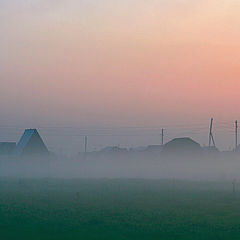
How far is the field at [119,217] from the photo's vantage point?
764 inches

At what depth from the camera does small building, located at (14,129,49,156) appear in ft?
284

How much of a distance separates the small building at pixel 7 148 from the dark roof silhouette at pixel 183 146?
2914 centimetres

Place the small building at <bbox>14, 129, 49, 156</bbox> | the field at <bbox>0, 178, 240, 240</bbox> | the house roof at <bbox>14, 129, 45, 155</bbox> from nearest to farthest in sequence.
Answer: the field at <bbox>0, 178, 240, 240</bbox>, the small building at <bbox>14, 129, 49, 156</bbox>, the house roof at <bbox>14, 129, 45, 155</bbox>

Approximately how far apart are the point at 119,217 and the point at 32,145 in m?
65.0

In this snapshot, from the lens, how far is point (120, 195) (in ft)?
118

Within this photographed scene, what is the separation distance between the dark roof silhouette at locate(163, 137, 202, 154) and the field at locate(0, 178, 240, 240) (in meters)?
42.1

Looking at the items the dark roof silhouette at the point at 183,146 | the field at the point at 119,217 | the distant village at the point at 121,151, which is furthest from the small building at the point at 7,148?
the field at the point at 119,217

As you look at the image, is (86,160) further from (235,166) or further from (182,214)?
(182,214)

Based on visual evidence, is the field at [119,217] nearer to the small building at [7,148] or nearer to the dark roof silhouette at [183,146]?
the dark roof silhouette at [183,146]

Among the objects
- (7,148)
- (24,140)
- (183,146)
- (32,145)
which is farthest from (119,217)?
(7,148)

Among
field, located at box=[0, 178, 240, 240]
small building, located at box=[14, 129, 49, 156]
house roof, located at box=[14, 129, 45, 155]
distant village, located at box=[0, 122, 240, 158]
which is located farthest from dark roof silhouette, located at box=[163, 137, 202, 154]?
field, located at box=[0, 178, 240, 240]

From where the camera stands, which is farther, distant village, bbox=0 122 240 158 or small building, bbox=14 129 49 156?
small building, bbox=14 129 49 156

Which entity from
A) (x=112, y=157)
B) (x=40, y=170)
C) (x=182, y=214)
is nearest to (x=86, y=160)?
(x=112, y=157)

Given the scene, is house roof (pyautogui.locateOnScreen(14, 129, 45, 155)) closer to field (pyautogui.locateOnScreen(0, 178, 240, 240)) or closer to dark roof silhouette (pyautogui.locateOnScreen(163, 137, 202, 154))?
dark roof silhouette (pyautogui.locateOnScreen(163, 137, 202, 154))
